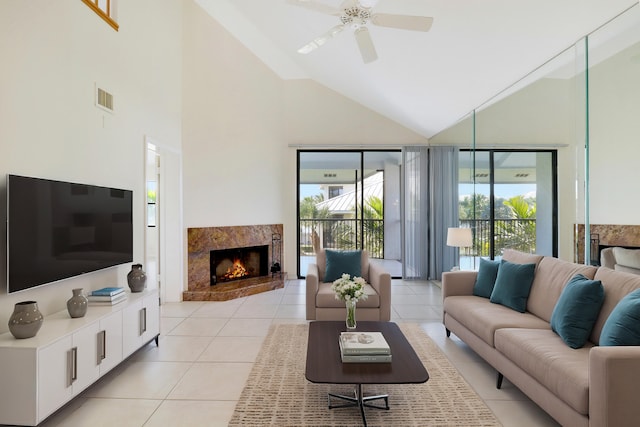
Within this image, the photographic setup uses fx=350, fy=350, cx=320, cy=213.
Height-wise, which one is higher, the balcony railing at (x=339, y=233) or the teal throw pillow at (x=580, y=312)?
the balcony railing at (x=339, y=233)

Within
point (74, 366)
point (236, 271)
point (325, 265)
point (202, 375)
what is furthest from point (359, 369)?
point (236, 271)

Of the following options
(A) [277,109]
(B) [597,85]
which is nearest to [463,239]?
(B) [597,85]

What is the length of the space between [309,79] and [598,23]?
16.0 ft

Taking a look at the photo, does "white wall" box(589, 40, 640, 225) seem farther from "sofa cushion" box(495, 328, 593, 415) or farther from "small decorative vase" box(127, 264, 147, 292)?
"small decorative vase" box(127, 264, 147, 292)

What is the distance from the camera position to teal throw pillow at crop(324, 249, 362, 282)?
15.0 feet

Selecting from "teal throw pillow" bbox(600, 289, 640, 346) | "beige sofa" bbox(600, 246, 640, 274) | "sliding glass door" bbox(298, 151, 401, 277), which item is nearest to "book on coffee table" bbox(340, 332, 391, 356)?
"teal throw pillow" bbox(600, 289, 640, 346)

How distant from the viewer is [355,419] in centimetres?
231

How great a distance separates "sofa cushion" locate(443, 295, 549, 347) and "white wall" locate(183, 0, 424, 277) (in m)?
3.76

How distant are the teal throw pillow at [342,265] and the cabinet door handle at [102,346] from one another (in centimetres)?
260

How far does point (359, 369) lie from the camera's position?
223 centimetres

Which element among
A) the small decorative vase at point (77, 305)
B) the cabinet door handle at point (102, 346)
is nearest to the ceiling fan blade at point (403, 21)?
the small decorative vase at point (77, 305)

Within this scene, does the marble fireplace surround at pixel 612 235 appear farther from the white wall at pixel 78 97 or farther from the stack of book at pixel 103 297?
the white wall at pixel 78 97

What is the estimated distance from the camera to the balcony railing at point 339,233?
7.11 metres

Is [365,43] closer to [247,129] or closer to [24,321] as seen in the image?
[24,321]
